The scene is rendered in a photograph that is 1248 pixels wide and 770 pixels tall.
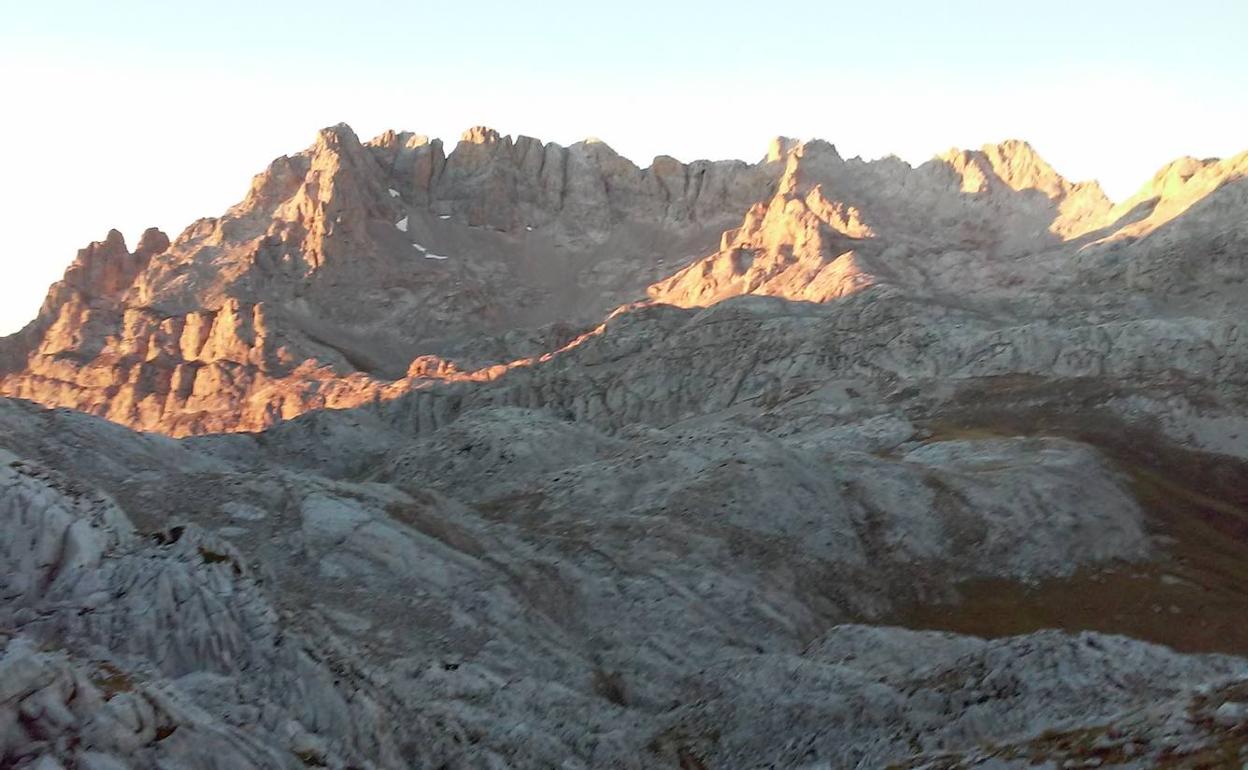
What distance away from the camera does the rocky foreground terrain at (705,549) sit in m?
29.8

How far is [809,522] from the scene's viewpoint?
77.3 meters

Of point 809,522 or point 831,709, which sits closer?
point 831,709

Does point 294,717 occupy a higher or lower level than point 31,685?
lower

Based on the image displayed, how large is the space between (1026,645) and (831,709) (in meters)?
7.21

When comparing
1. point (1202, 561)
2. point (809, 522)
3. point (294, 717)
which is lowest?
point (1202, 561)

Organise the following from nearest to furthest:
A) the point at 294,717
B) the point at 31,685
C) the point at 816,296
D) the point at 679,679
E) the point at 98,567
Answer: the point at 31,685 → the point at 294,717 → the point at 98,567 → the point at 679,679 → the point at 816,296

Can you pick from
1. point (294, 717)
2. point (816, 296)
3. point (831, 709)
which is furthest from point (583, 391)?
point (294, 717)

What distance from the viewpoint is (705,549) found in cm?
6938

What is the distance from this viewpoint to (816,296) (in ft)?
593

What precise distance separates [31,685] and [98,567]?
468 inches

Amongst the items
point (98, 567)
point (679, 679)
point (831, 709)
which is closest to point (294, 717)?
point (98, 567)

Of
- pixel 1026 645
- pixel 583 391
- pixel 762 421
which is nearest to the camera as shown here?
pixel 1026 645

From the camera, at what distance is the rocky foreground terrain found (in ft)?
97.7

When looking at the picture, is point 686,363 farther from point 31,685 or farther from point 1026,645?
point 31,685
